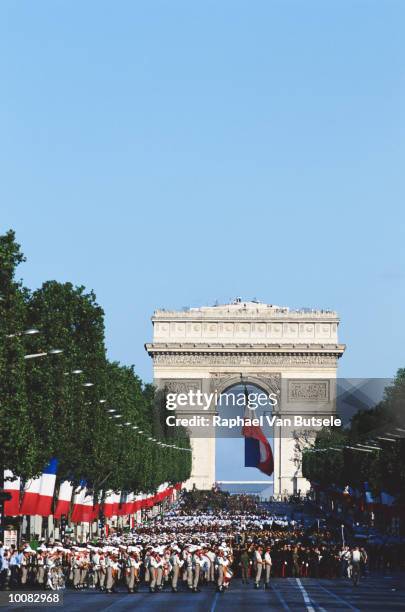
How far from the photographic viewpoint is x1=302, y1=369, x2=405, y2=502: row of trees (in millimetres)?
112812

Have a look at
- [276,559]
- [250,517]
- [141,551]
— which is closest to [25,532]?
[276,559]

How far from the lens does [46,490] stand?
257 feet

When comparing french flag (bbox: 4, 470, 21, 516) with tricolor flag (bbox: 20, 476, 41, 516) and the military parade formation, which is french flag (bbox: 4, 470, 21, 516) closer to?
tricolor flag (bbox: 20, 476, 41, 516)

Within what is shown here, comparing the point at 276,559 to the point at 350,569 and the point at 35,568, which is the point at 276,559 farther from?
the point at 35,568

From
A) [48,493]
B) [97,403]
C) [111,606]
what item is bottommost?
[111,606]

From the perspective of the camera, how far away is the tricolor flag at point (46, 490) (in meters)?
77.1

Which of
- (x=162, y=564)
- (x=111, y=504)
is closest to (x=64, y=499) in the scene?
(x=162, y=564)

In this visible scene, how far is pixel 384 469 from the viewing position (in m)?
118

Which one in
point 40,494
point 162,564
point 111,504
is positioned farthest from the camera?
point 111,504

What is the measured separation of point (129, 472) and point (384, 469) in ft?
50.2

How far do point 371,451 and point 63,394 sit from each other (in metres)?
52.4

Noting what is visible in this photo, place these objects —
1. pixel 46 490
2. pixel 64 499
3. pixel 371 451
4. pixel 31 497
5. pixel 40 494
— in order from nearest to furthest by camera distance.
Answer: pixel 31 497 → pixel 40 494 → pixel 46 490 → pixel 64 499 → pixel 371 451

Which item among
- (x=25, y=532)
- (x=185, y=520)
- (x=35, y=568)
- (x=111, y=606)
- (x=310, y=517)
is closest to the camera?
(x=111, y=606)

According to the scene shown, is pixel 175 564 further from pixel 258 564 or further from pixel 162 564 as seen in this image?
pixel 258 564
